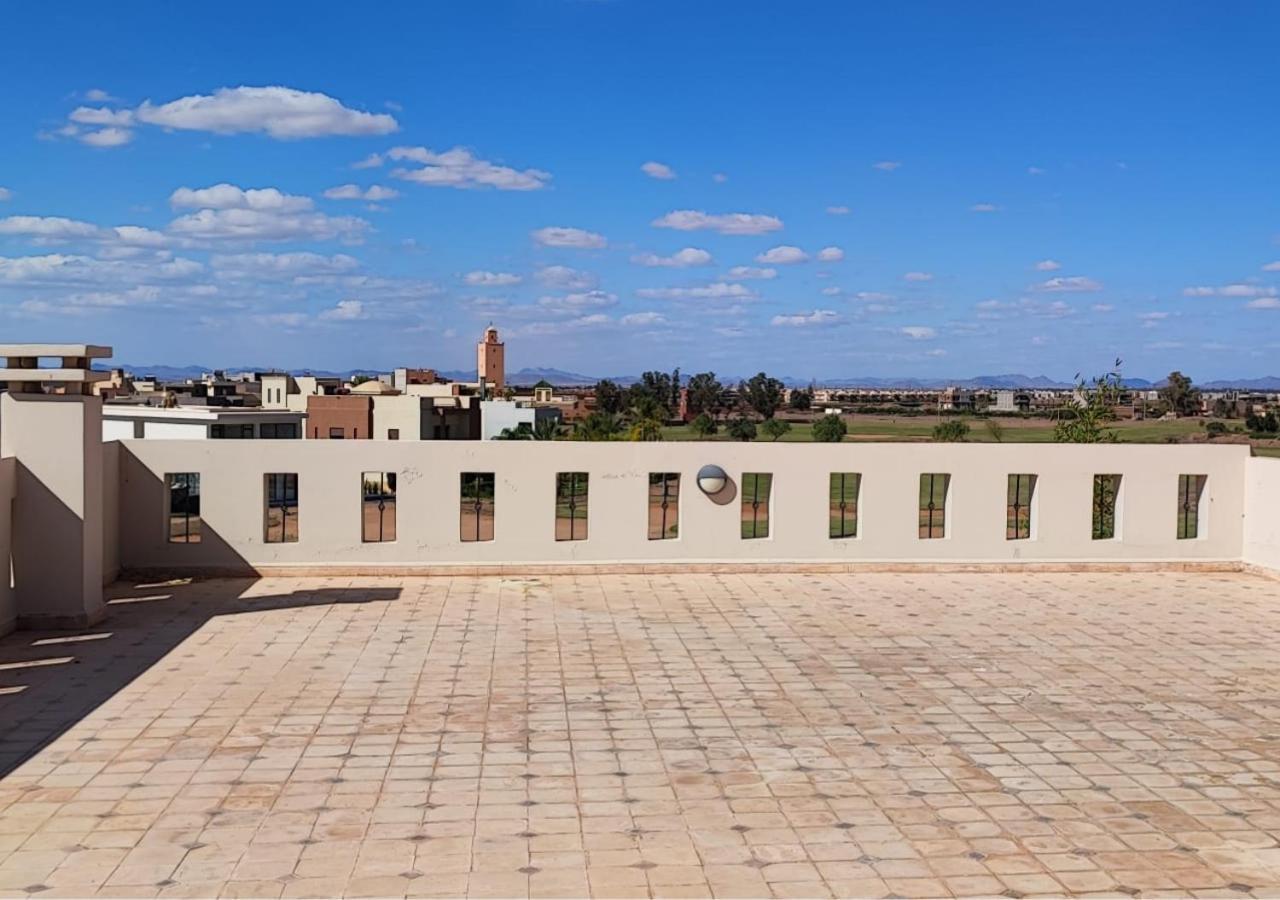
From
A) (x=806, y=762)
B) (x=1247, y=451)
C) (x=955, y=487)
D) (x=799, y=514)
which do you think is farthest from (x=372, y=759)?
(x=1247, y=451)

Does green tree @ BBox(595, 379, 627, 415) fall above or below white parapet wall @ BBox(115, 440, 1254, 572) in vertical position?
above

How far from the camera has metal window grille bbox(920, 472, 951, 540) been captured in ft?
39.3

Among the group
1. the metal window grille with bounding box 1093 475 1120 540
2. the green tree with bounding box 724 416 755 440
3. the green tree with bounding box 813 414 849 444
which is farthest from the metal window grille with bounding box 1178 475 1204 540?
the green tree with bounding box 724 416 755 440

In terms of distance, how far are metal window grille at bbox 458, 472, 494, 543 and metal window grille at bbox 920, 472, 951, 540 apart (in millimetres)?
4497

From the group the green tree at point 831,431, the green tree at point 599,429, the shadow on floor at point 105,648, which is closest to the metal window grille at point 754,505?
the shadow on floor at point 105,648

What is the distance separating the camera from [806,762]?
5.78 metres

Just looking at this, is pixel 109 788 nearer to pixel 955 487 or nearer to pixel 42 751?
pixel 42 751

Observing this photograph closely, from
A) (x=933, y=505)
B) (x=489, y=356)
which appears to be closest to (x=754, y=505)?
(x=933, y=505)

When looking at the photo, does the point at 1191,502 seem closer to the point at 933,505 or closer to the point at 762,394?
the point at 933,505

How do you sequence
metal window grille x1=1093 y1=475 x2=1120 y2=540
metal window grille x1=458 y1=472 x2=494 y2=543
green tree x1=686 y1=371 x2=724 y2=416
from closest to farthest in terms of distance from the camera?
metal window grille x1=458 y1=472 x2=494 y2=543 → metal window grille x1=1093 y1=475 x2=1120 y2=540 → green tree x1=686 y1=371 x2=724 y2=416

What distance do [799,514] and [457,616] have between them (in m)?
3.87

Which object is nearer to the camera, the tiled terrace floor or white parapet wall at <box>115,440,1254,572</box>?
the tiled terrace floor

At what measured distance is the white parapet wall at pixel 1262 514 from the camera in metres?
11.8

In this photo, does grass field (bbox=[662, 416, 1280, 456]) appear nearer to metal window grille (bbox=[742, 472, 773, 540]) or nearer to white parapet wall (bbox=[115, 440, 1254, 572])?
white parapet wall (bbox=[115, 440, 1254, 572])
